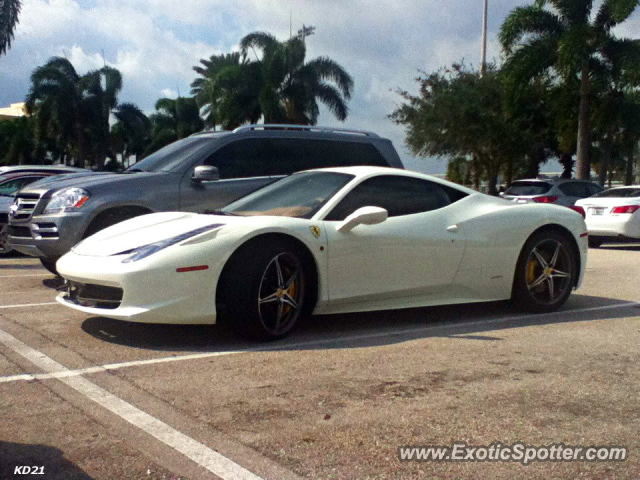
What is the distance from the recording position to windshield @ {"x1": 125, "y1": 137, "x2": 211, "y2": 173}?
28.6ft

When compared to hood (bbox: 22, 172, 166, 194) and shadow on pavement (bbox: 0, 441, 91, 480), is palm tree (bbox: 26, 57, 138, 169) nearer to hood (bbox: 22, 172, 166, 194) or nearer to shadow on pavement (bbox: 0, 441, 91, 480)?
hood (bbox: 22, 172, 166, 194)

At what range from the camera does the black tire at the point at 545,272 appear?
22.3 ft

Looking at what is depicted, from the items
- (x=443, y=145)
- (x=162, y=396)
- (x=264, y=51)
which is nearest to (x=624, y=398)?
(x=162, y=396)

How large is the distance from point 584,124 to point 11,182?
22680 mm

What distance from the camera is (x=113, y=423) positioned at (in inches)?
143

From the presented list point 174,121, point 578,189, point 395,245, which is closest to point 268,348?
point 395,245

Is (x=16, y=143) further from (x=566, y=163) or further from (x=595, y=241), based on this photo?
(x=595, y=241)

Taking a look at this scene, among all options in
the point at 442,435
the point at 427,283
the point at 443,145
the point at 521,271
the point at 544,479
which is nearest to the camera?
the point at 544,479

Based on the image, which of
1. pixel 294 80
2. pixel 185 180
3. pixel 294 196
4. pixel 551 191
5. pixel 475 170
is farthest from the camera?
pixel 294 80

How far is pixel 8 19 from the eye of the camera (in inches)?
1088

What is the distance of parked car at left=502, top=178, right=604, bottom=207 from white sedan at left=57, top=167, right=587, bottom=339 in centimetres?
1110

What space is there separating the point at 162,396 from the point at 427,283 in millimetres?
2770

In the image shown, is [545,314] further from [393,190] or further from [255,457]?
[255,457]

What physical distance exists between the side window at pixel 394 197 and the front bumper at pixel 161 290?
3.88ft
